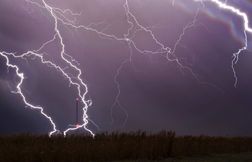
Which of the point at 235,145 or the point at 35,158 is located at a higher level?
the point at 235,145

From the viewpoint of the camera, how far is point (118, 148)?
14578mm

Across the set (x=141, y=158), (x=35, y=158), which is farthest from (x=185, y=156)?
(x=35, y=158)

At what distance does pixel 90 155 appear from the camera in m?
13.6

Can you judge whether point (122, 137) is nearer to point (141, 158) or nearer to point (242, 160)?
point (141, 158)

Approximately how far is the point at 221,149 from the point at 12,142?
658 centimetres

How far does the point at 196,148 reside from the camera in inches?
669

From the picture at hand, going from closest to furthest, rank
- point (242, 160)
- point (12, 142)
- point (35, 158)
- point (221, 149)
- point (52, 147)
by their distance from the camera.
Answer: point (35, 158) < point (52, 147) < point (242, 160) < point (12, 142) < point (221, 149)

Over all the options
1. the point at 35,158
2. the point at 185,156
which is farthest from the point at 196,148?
the point at 35,158

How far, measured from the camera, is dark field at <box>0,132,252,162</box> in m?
13.1

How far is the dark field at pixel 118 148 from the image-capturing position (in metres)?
13.1

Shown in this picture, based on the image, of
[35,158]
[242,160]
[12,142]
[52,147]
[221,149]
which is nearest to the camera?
[35,158]

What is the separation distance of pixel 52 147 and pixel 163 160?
2.69 metres

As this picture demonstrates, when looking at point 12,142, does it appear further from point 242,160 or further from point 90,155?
point 242,160

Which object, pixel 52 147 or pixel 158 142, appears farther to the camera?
pixel 158 142
